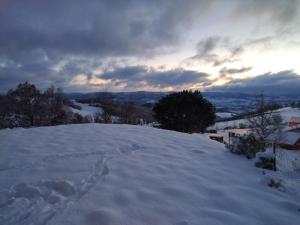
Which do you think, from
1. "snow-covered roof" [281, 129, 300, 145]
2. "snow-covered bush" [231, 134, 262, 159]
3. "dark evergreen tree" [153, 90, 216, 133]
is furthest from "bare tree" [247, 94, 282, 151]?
"snow-covered bush" [231, 134, 262, 159]

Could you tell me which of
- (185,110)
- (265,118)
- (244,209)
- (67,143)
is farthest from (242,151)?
(265,118)

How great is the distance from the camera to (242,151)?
592 centimetres

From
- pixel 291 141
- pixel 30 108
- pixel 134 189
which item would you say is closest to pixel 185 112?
pixel 30 108

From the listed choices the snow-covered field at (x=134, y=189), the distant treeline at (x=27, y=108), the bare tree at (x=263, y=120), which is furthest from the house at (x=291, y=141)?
the snow-covered field at (x=134, y=189)

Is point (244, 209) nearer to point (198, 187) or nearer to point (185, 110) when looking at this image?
point (198, 187)

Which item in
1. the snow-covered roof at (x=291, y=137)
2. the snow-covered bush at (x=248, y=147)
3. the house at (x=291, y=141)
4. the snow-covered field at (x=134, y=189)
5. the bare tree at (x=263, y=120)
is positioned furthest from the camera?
the snow-covered roof at (x=291, y=137)

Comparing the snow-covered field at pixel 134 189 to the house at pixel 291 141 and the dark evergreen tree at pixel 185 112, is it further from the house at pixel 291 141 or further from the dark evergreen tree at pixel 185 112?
the house at pixel 291 141

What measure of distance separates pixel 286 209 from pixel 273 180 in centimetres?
87

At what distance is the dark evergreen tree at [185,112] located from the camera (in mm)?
20969

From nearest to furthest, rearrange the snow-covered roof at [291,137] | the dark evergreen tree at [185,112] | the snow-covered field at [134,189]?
the snow-covered field at [134,189] < the dark evergreen tree at [185,112] < the snow-covered roof at [291,137]

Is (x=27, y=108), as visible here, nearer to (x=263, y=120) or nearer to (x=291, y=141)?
(x=263, y=120)

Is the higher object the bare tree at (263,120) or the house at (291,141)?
the bare tree at (263,120)

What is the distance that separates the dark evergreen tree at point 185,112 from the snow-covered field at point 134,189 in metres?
15.2

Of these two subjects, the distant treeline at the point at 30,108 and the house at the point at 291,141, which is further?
the house at the point at 291,141
